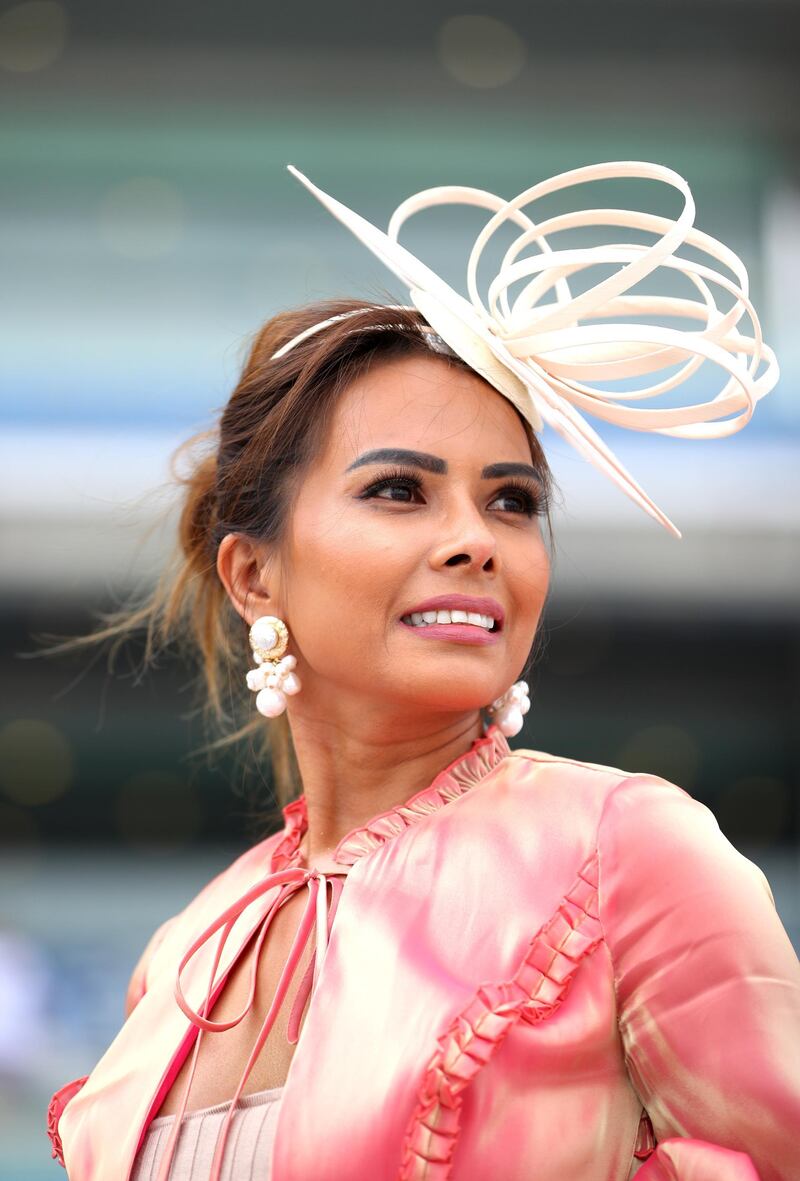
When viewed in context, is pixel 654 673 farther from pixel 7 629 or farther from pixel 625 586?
pixel 7 629

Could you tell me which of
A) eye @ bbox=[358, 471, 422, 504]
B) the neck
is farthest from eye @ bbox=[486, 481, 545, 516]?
the neck

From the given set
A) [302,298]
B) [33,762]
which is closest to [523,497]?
[302,298]

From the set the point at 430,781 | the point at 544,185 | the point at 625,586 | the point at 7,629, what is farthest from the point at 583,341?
the point at 7,629

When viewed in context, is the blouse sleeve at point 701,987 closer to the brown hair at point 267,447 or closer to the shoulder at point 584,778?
the shoulder at point 584,778

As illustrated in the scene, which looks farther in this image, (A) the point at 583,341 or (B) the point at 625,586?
(B) the point at 625,586

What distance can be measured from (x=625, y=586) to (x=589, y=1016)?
293 centimetres

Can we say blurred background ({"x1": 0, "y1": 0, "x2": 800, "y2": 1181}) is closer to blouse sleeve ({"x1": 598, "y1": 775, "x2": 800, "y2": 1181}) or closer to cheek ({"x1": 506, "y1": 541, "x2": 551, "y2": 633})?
cheek ({"x1": 506, "y1": 541, "x2": 551, "y2": 633})

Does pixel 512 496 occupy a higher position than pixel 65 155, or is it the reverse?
pixel 65 155

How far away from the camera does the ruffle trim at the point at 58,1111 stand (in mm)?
1583

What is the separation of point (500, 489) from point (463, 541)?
0.13 m

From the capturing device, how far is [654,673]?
414 centimetres

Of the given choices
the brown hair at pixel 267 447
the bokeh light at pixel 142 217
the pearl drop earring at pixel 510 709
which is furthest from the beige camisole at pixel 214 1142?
the bokeh light at pixel 142 217

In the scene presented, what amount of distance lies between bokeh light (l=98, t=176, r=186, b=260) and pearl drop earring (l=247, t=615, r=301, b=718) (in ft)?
9.43

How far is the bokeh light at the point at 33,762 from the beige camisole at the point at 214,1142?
270 centimetres
